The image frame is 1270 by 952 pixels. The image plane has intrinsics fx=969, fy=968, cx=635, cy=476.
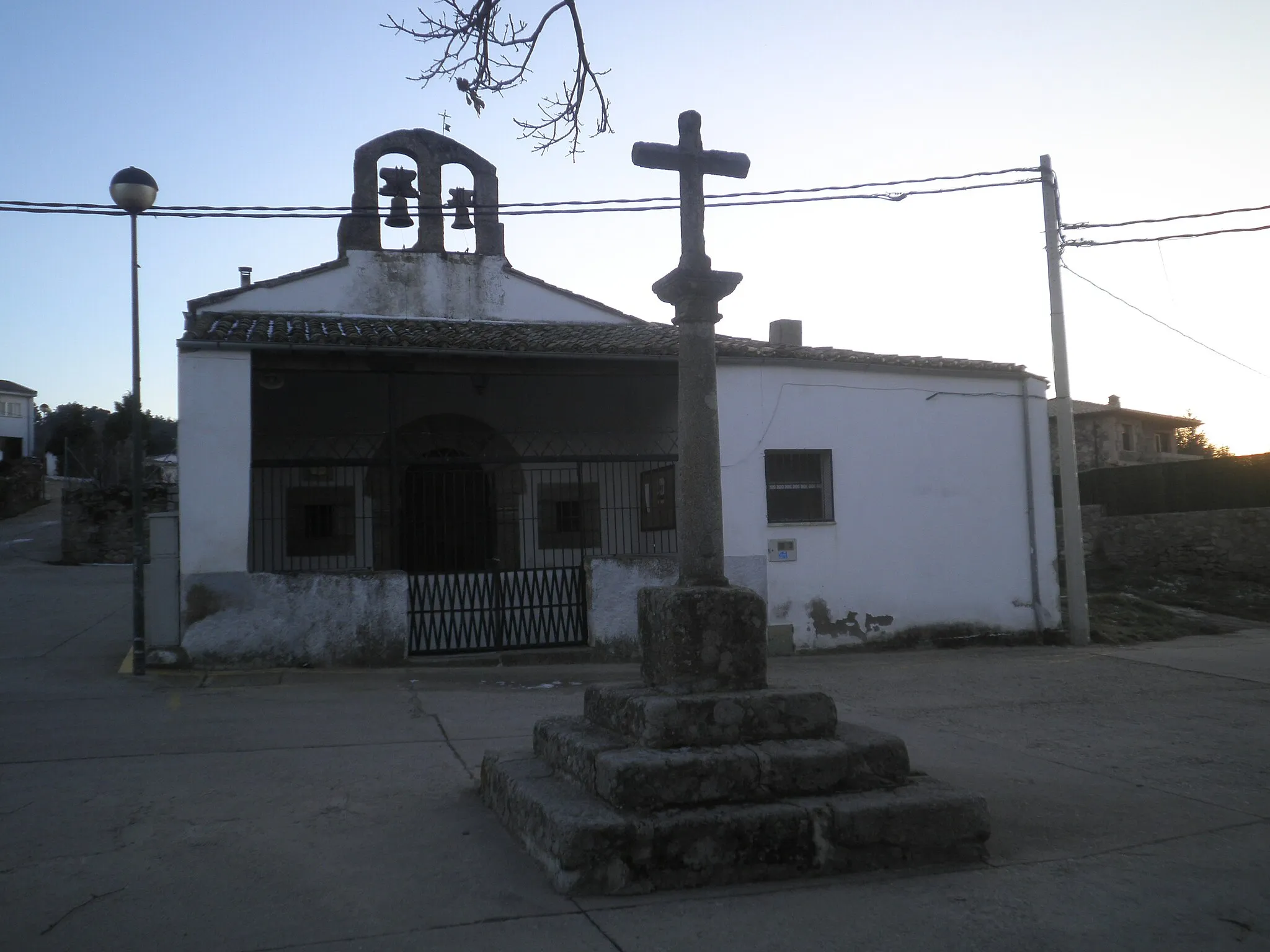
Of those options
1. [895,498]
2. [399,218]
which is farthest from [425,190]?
[895,498]

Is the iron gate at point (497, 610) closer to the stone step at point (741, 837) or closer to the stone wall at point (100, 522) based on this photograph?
the stone step at point (741, 837)

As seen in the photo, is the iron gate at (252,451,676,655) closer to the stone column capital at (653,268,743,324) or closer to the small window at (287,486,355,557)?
the small window at (287,486,355,557)

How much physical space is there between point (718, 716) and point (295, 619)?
22.5 ft

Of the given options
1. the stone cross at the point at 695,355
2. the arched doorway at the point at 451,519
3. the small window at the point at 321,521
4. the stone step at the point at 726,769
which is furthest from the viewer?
the small window at the point at 321,521

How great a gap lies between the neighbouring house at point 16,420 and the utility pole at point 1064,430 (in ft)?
172

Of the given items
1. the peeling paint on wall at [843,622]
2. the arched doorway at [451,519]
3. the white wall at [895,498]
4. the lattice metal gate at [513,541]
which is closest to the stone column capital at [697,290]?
the lattice metal gate at [513,541]

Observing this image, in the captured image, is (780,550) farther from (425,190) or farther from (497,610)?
(425,190)

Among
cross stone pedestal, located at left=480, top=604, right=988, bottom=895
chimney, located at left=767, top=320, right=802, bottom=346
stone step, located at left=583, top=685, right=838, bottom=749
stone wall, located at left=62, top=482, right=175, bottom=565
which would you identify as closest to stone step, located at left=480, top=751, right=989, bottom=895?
cross stone pedestal, located at left=480, top=604, right=988, bottom=895

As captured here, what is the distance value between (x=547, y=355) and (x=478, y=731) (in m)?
4.98

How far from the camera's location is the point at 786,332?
53.2ft

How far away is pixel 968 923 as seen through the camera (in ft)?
11.2

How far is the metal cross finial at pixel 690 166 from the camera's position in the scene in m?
4.99

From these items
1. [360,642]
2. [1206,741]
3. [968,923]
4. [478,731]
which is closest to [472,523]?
[360,642]

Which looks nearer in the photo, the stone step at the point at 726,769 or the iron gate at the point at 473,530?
the stone step at the point at 726,769
